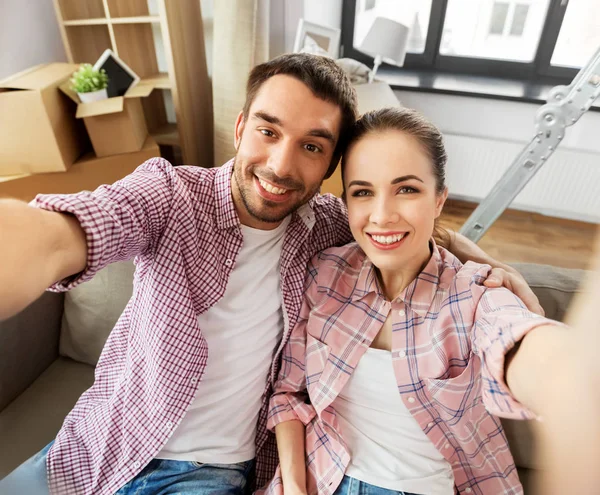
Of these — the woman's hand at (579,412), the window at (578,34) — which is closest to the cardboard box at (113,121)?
the woman's hand at (579,412)

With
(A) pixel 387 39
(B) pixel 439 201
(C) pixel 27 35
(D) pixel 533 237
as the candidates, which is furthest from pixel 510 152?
(C) pixel 27 35

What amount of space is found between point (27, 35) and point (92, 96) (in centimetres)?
93

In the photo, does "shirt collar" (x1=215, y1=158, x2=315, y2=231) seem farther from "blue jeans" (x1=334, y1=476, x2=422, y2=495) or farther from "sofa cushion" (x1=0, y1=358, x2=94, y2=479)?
"sofa cushion" (x1=0, y1=358, x2=94, y2=479)

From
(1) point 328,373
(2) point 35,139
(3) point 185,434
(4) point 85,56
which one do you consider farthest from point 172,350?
(4) point 85,56

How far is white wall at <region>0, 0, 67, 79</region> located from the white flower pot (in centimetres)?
73

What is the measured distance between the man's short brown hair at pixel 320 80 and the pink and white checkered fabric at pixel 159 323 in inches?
8.1

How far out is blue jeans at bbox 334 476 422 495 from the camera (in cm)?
87

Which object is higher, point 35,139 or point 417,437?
point 35,139

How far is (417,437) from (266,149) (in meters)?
0.72

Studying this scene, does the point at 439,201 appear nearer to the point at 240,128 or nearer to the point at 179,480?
the point at 240,128

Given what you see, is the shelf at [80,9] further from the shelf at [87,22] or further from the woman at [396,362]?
the woman at [396,362]

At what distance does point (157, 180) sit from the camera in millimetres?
871

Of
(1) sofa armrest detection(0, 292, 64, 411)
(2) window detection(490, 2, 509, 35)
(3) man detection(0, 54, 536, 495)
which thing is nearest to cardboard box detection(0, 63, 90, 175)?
(1) sofa armrest detection(0, 292, 64, 411)

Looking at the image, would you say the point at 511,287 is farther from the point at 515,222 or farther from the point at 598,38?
the point at 598,38
